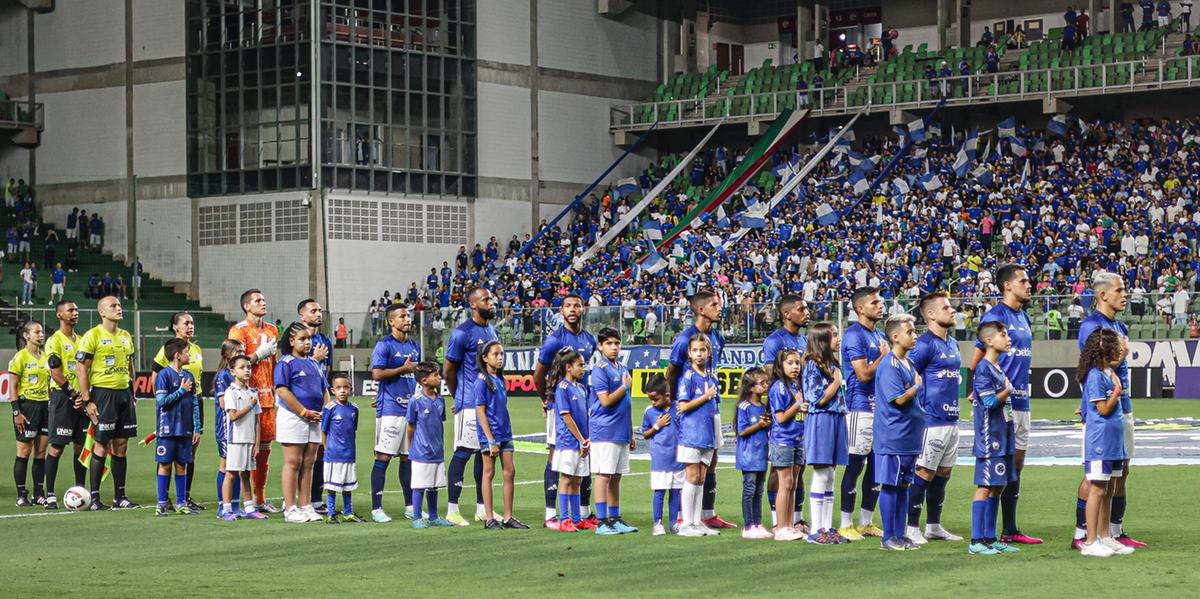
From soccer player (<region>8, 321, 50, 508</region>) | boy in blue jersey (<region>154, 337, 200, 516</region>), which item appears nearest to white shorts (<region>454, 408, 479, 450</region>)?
boy in blue jersey (<region>154, 337, 200, 516</region>)

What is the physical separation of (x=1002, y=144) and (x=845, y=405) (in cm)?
4251

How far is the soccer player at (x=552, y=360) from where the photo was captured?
596 inches

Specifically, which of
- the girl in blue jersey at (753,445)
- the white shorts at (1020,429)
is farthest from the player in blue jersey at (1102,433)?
the girl in blue jersey at (753,445)

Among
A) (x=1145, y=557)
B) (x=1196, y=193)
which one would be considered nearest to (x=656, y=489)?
(x=1145, y=557)

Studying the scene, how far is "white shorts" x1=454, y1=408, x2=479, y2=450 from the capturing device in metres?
15.2

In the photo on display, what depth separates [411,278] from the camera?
58.7 metres

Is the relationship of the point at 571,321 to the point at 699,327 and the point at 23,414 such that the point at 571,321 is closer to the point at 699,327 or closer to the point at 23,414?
the point at 699,327

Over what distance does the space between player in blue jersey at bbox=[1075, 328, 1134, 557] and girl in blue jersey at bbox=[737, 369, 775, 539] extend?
2.80m

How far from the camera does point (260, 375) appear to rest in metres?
16.8

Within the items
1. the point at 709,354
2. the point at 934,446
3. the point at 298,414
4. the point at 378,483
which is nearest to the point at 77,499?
the point at 298,414

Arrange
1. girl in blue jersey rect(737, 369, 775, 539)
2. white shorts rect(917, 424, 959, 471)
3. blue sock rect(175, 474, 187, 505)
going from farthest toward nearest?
blue sock rect(175, 474, 187, 505)
girl in blue jersey rect(737, 369, 775, 539)
white shorts rect(917, 424, 959, 471)

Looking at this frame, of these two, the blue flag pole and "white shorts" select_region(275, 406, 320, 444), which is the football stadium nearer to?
"white shorts" select_region(275, 406, 320, 444)

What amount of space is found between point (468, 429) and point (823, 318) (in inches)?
916

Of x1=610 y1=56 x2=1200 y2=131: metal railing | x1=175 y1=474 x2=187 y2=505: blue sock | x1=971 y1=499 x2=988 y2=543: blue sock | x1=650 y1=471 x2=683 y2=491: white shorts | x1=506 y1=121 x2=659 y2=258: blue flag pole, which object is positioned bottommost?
x1=175 y1=474 x2=187 y2=505: blue sock
